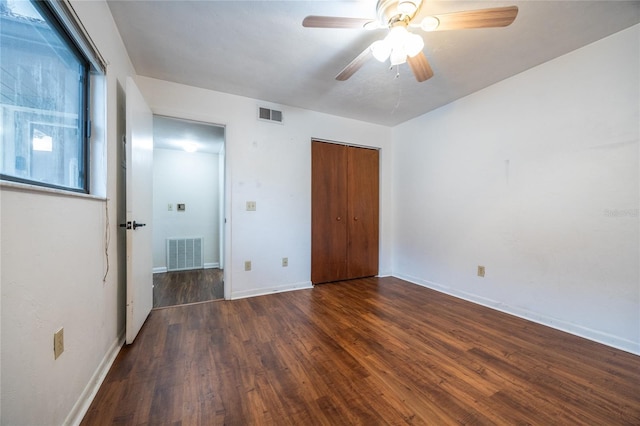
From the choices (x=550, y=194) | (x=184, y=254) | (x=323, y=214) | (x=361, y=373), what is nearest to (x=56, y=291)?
(x=361, y=373)

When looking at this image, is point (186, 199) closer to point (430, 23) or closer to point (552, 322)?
point (430, 23)

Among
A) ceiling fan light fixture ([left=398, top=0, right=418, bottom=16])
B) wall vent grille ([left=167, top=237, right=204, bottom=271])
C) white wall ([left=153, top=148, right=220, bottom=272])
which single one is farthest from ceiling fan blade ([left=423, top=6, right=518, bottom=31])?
wall vent grille ([left=167, top=237, right=204, bottom=271])

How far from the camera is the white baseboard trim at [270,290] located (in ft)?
9.22

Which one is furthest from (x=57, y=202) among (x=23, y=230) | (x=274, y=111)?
(x=274, y=111)

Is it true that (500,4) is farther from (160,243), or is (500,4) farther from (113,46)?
(160,243)

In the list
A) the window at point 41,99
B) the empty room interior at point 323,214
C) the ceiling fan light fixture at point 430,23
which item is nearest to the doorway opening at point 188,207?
the empty room interior at point 323,214

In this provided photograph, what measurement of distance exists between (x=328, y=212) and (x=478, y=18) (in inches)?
99.0

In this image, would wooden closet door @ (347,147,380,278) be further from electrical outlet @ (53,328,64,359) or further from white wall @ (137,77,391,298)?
electrical outlet @ (53,328,64,359)

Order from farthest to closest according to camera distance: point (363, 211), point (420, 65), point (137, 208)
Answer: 1. point (363, 211)
2. point (137, 208)
3. point (420, 65)

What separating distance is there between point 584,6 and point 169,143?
4914 millimetres

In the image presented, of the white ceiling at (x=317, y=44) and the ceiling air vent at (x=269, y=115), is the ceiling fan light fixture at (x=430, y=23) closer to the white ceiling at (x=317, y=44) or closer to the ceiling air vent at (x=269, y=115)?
the white ceiling at (x=317, y=44)

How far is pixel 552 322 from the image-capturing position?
2.12 m

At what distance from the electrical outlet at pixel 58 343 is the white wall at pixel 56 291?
2cm

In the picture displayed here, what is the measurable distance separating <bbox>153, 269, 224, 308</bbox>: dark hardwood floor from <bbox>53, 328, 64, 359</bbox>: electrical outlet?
1.65 metres
